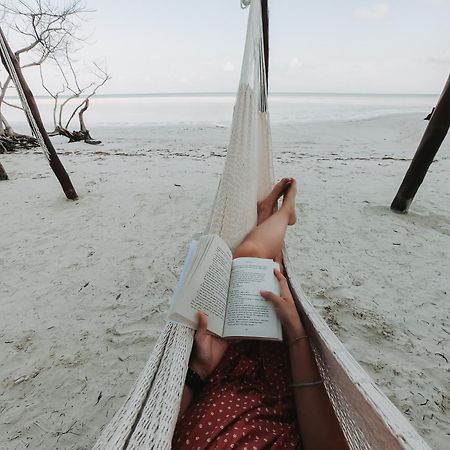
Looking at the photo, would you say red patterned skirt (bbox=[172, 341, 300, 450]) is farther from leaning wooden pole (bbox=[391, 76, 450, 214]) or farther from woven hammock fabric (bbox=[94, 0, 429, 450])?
leaning wooden pole (bbox=[391, 76, 450, 214])

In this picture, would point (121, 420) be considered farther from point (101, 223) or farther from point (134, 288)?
point (101, 223)

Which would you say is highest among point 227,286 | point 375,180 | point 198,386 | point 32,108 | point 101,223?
point 32,108

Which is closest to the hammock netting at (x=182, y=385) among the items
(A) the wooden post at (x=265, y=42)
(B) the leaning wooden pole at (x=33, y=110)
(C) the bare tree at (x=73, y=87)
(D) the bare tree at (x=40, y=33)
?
(A) the wooden post at (x=265, y=42)

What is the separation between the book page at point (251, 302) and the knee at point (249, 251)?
2.5 inches

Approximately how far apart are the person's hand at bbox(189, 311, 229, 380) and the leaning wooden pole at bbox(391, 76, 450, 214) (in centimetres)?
157

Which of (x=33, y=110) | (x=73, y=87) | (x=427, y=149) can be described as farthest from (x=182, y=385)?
(x=73, y=87)

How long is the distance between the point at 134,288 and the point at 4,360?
46 cm

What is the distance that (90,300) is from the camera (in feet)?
3.84

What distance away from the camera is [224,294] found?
0.70 metres

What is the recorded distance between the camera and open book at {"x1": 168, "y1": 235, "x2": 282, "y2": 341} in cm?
61

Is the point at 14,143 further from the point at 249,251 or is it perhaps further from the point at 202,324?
the point at 202,324

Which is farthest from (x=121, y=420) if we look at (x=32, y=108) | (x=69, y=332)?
(x=32, y=108)

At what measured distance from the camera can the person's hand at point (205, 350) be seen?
60 cm

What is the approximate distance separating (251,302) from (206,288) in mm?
114
